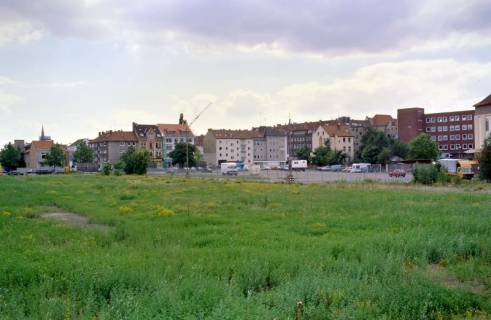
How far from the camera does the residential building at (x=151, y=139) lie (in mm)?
171750

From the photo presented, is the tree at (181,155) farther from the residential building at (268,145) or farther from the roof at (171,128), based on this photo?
the residential building at (268,145)

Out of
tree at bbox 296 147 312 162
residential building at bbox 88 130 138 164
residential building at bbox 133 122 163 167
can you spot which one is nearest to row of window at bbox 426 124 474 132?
tree at bbox 296 147 312 162

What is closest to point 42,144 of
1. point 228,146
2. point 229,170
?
point 228,146

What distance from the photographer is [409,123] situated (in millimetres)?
164625

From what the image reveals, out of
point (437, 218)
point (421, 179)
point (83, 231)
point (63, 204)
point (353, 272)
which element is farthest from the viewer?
point (421, 179)

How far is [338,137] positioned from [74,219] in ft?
518

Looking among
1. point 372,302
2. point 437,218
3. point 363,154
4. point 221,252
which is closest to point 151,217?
point 221,252

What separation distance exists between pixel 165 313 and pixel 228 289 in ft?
5.90

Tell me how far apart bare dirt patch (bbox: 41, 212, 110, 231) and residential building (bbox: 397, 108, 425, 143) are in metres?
151

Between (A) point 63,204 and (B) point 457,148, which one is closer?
(A) point 63,204

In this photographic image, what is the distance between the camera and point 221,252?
12758mm

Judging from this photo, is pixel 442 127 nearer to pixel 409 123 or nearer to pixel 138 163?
pixel 409 123

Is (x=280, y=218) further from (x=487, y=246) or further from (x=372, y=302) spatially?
(x=372, y=302)

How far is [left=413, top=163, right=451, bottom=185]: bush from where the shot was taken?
A: 51688mm
